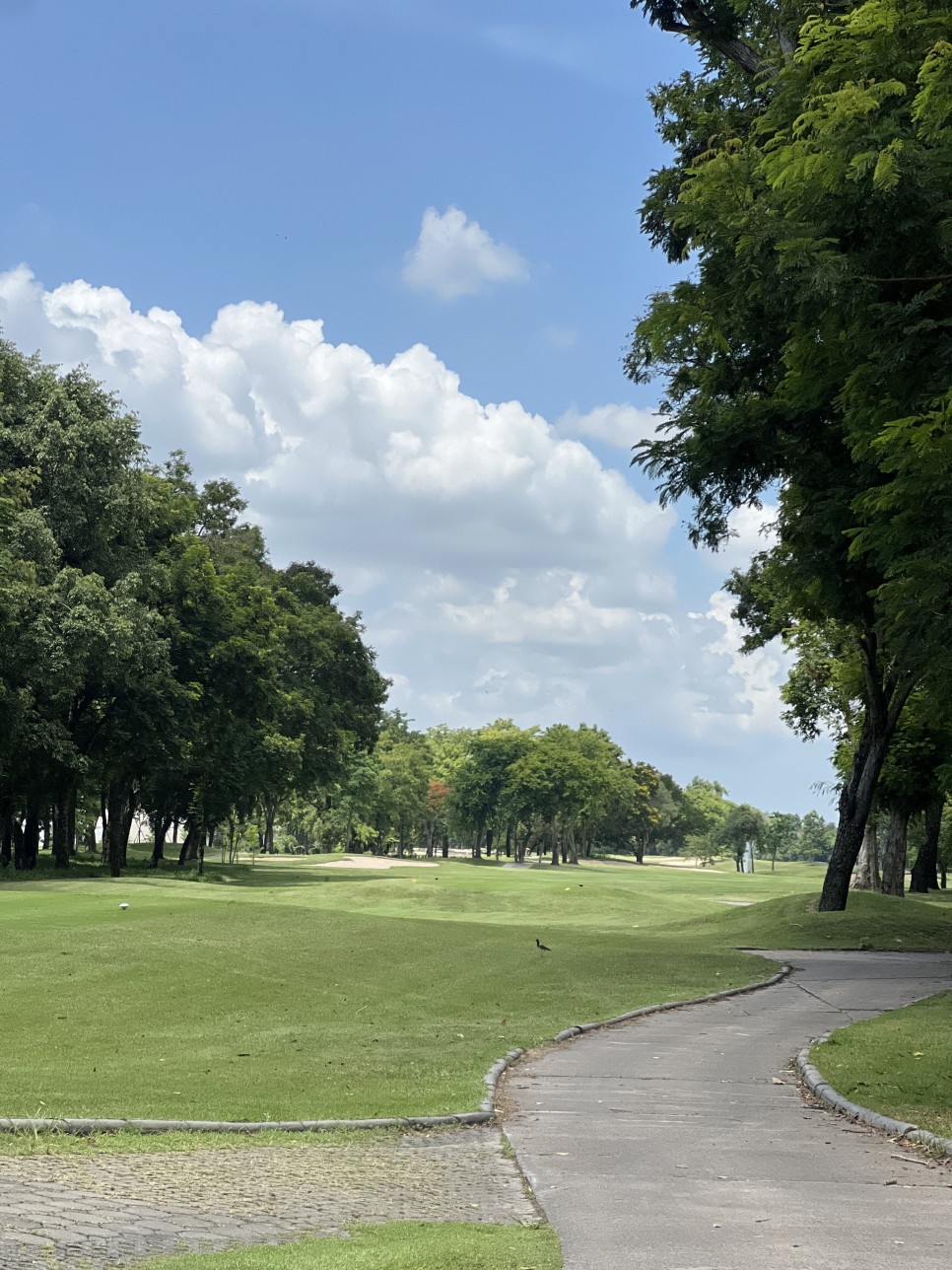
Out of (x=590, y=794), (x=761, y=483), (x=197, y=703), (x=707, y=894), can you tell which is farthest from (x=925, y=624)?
(x=590, y=794)

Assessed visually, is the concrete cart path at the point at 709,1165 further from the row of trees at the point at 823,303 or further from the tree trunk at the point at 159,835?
the tree trunk at the point at 159,835

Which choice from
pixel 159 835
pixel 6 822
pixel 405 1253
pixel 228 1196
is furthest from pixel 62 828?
pixel 405 1253

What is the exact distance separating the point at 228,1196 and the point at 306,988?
1195 cm

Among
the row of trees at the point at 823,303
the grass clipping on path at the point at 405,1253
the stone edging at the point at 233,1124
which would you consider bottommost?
the stone edging at the point at 233,1124

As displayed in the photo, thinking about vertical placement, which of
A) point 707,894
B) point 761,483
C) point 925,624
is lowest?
point 707,894

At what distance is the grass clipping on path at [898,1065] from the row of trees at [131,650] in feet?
96.5

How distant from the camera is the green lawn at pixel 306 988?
459 inches

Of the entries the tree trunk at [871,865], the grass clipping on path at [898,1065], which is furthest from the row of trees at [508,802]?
the grass clipping on path at [898,1065]

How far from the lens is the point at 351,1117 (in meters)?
10.3

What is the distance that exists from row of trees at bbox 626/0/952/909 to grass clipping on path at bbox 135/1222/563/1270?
10028 mm

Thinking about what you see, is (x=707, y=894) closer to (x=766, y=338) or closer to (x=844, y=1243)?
(x=766, y=338)

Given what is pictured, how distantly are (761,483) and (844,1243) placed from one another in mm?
18206

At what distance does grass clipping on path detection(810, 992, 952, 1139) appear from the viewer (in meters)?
11.1

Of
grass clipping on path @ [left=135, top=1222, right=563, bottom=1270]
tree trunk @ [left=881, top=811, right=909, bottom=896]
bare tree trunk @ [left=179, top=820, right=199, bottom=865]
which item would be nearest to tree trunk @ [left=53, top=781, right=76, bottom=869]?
bare tree trunk @ [left=179, top=820, right=199, bottom=865]
